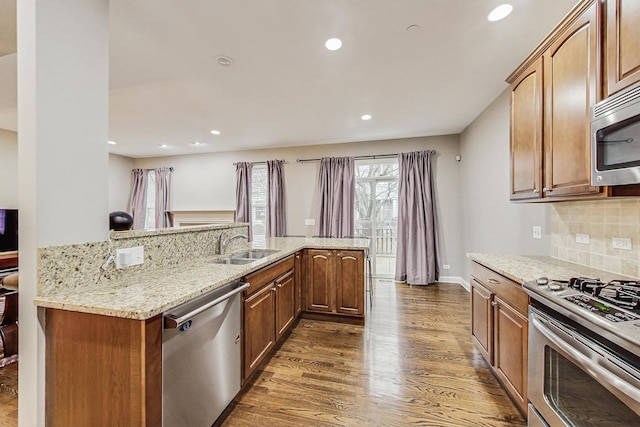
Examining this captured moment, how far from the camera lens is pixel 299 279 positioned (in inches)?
121

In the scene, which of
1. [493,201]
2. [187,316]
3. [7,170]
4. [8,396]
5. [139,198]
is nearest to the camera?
[187,316]

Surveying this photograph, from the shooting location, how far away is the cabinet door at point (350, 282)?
302 centimetres

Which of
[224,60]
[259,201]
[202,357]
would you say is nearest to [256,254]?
[202,357]

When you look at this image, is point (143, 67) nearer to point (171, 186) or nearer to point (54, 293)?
point (54, 293)

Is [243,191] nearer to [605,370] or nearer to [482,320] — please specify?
[482,320]

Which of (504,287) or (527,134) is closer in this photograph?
(504,287)

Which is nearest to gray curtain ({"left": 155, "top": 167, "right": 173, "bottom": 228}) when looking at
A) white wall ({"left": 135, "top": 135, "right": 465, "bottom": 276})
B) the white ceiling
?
white wall ({"left": 135, "top": 135, "right": 465, "bottom": 276})

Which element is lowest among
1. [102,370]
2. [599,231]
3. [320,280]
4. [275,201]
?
[320,280]

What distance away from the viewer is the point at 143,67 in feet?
8.32

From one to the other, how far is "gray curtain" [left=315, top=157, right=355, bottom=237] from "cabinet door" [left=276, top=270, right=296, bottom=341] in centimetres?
237

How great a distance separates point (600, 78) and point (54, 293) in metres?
2.97

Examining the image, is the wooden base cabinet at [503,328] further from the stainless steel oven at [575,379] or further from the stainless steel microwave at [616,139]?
the stainless steel microwave at [616,139]

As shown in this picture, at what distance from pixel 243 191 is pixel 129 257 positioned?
13.7 feet

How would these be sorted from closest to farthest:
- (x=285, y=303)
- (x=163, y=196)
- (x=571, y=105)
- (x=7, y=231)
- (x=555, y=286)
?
(x=555, y=286) < (x=571, y=105) < (x=285, y=303) < (x=7, y=231) < (x=163, y=196)
